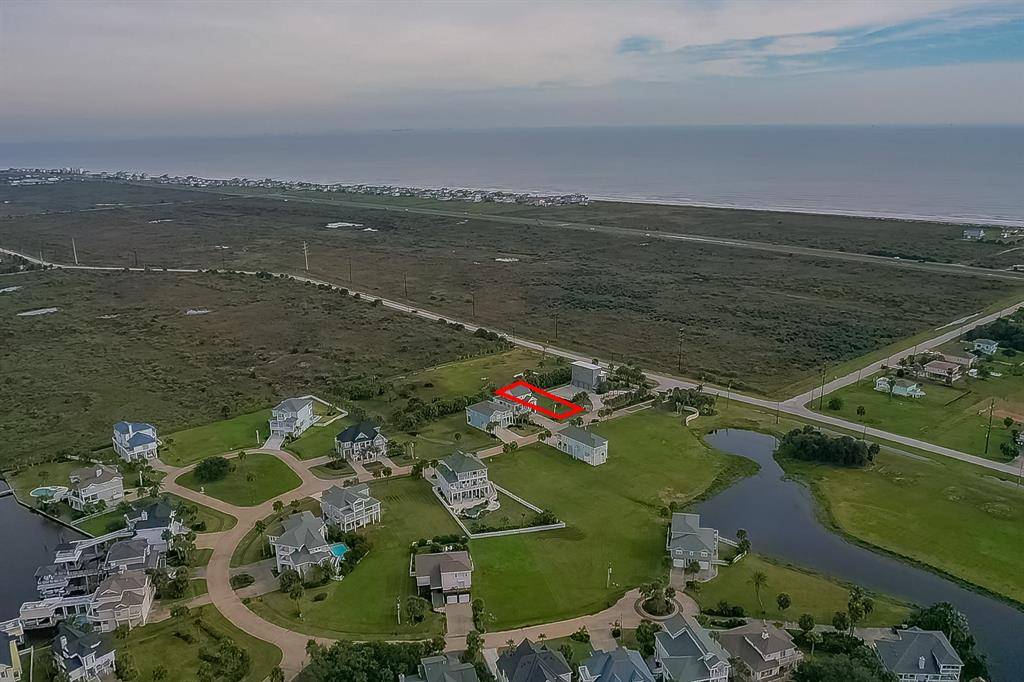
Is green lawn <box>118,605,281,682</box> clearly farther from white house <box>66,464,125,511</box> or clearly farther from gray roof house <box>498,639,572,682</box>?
white house <box>66,464,125,511</box>

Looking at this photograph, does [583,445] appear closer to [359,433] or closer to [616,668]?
[359,433]

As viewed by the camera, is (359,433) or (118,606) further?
(359,433)

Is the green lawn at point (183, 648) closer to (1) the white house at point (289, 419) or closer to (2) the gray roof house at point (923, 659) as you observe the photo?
(1) the white house at point (289, 419)


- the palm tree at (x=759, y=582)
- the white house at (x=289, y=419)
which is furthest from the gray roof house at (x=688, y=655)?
the white house at (x=289, y=419)

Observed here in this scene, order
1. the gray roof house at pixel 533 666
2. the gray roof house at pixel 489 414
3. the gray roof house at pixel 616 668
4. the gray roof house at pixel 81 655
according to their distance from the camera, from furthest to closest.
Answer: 1. the gray roof house at pixel 489 414
2. the gray roof house at pixel 81 655
3. the gray roof house at pixel 533 666
4. the gray roof house at pixel 616 668

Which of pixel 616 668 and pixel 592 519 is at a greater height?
pixel 616 668

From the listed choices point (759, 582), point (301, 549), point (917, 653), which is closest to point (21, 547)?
point (301, 549)

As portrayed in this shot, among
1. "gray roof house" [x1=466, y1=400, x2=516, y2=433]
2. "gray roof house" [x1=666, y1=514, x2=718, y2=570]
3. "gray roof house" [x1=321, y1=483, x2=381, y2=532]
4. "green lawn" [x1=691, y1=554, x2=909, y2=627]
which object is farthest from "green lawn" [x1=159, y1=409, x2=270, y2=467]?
"green lawn" [x1=691, y1=554, x2=909, y2=627]
